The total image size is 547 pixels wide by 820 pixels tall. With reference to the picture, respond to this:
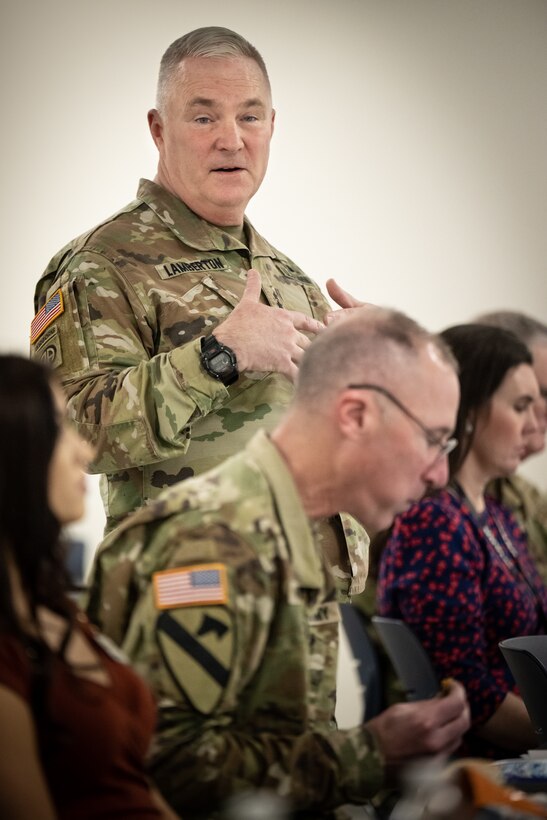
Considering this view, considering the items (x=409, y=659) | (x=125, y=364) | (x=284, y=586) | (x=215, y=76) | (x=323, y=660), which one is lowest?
(x=409, y=659)

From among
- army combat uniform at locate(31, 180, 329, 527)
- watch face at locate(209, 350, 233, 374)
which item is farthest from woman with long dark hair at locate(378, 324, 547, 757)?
watch face at locate(209, 350, 233, 374)

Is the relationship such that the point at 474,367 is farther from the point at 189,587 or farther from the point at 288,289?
the point at 189,587

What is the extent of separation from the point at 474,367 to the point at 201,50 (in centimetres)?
84

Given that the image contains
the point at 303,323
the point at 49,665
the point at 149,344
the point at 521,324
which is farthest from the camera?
the point at 521,324

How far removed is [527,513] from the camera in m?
2.89

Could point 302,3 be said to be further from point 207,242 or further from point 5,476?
point 5,476

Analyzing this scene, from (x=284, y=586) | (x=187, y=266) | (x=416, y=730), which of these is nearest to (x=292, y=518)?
(x=284, y=586)

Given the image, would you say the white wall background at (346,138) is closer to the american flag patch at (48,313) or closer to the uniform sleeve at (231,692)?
the american flag patch at (48,313)

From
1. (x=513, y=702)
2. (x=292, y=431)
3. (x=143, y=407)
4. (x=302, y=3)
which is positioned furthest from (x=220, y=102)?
(x=302, y=3)

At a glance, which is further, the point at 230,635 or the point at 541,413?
the point at 541,413

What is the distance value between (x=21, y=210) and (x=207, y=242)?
200cm

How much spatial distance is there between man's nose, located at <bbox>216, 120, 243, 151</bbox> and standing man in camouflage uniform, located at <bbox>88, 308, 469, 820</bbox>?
795mm

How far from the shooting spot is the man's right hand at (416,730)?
1.38m

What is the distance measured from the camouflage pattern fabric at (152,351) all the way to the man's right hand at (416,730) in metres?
0.70
